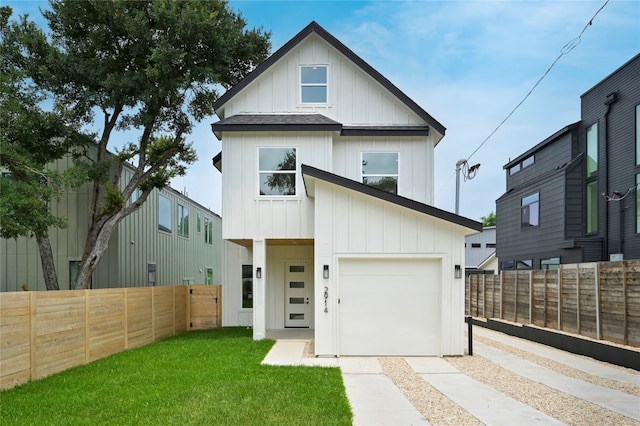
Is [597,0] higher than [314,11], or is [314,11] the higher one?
[314,11]

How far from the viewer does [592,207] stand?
1841 cm

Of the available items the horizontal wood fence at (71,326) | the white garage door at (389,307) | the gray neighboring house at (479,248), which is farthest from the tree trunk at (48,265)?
the gray neighboring house at (479,248)

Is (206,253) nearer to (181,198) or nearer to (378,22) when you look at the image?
(181,198)

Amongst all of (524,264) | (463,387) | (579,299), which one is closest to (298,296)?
(579,299)

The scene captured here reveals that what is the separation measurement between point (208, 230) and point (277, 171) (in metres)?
16.5

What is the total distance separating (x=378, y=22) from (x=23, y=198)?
9.81 meters

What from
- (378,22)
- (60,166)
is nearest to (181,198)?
(60,166)

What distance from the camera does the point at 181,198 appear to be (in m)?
23.8

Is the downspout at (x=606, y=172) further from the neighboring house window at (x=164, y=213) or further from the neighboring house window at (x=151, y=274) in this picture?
the neighboring house window at (x=164, y=213)

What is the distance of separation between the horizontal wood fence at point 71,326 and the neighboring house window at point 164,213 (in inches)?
250

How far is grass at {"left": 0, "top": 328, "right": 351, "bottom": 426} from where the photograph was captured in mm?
6366

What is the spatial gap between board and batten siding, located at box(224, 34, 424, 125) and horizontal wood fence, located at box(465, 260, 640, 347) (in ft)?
18.6

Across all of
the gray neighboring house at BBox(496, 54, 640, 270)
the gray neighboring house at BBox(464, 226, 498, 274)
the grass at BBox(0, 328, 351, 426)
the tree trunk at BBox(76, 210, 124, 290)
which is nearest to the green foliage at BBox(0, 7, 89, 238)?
the tree trunk at BBox(76, 210, 124, 290)

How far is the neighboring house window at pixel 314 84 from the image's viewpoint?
1525 centimetres
